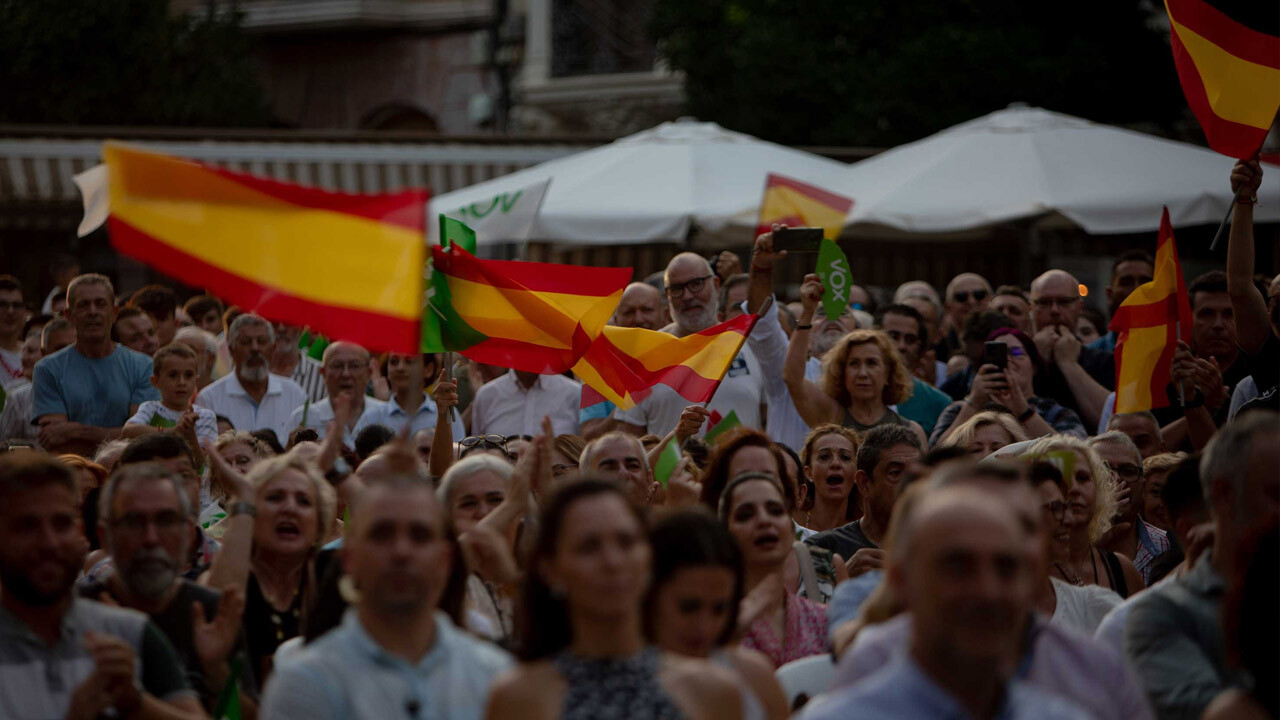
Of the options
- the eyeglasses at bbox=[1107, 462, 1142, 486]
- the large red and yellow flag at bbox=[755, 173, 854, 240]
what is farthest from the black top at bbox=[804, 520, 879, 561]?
the large red and yellow flag at bbox=[755, 173, 854, 240]

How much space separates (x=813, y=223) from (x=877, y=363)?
3398mm

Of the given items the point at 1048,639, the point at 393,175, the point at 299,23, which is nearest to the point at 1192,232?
the point at 393,175

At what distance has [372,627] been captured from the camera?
12.4 feet

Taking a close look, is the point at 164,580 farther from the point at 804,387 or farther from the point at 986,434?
the point at 804,387

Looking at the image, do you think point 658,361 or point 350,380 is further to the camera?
point 350,380

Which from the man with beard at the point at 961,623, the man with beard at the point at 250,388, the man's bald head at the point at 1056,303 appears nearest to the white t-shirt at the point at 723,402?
the man's bald head at the point at 1056,303

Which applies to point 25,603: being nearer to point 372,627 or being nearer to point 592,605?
point 372,627

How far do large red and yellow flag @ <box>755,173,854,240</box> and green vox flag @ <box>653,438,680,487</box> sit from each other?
→ 4.86 metres

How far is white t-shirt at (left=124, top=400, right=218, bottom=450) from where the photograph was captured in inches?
327

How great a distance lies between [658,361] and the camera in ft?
26.0

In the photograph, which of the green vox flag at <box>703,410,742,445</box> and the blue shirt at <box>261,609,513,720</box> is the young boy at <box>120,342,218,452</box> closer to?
the green vox flag at <box>703,410,742,445</box>

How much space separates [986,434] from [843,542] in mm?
1035

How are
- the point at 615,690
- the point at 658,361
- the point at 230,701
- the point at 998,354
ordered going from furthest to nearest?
the point at 998,354 < the point at 658,361 < the point at 230,701 < the point at 615,690

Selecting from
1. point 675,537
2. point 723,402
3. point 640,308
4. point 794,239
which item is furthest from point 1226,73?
point 675,537
